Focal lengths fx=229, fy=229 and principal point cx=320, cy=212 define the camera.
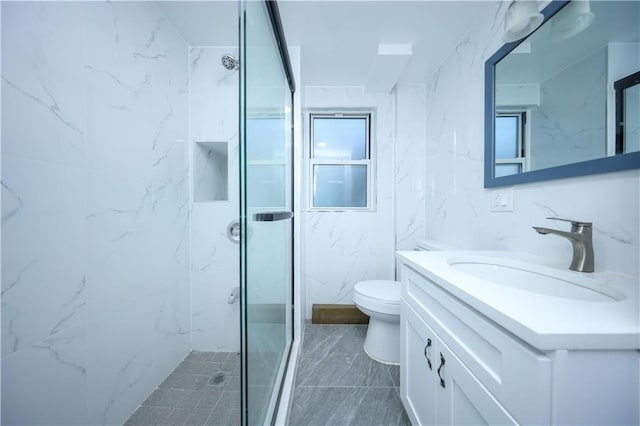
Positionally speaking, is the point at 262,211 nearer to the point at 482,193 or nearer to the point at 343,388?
the point at 343,388

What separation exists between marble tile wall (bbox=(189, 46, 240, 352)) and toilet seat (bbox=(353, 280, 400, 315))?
2.89 ft

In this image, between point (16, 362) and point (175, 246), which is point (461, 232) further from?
point (16, 362)

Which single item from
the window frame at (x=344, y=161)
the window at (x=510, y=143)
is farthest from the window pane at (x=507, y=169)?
the window frame at (x=344, y=161)

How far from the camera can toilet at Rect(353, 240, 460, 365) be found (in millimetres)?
1452

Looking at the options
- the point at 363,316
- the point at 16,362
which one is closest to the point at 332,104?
the point at 363,316

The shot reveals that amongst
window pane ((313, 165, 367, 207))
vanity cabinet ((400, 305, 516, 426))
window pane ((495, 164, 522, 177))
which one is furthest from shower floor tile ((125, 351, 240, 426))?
window pane ((495, 164, 522, 177))

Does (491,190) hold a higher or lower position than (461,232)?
higher

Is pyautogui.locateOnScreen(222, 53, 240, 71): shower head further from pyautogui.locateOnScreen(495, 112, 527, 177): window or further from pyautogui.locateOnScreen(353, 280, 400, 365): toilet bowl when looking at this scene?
pyautogui.locateOnScreen(353, 280, 400, 365): toilet bowl

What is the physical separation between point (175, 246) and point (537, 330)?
1.72m

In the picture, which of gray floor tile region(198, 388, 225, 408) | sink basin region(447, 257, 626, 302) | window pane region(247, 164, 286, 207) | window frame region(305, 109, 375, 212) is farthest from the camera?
window frame region(305, 109, 375, 212)

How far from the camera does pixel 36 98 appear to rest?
0.79 m

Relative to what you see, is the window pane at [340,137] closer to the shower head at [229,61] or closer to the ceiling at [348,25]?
the ceiling at [348,25]

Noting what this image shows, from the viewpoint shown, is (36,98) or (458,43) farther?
(458,43)

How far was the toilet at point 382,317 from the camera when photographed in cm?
145
